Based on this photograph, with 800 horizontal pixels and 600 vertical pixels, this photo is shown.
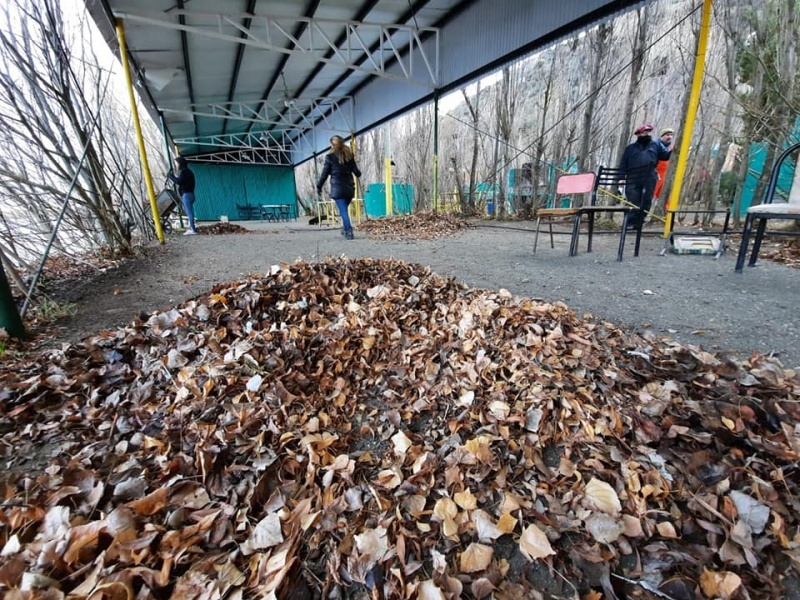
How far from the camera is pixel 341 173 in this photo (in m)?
6.58

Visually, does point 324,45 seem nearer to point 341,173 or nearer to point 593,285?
point 341,173

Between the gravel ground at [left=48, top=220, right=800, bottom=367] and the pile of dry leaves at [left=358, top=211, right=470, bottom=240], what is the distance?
4.91 ft

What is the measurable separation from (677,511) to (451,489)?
662 mm

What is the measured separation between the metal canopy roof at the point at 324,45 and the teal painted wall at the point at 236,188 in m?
8.24

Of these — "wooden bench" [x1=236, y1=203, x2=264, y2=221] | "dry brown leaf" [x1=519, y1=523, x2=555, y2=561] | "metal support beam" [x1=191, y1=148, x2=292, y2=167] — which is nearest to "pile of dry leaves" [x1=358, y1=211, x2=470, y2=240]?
"dry brown leaf" [x1=519, y1=523, x2=555, y2=561]

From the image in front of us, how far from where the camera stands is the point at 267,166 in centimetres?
2198

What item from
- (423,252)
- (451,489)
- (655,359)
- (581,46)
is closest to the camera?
(451,489)

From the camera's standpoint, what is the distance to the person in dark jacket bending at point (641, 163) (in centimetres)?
439

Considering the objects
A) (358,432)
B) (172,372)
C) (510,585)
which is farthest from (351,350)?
(510,585)

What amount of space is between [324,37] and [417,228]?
13.3 feet

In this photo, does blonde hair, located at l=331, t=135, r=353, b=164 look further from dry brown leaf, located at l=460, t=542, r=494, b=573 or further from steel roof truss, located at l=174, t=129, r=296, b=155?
steel roof truss, located at l=174, t=129, r=296, b=155

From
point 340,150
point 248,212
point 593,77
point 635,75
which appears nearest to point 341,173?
point 340,150

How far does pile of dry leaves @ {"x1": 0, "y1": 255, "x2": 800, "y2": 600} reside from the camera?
931mm

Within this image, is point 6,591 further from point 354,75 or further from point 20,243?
point 354,75
